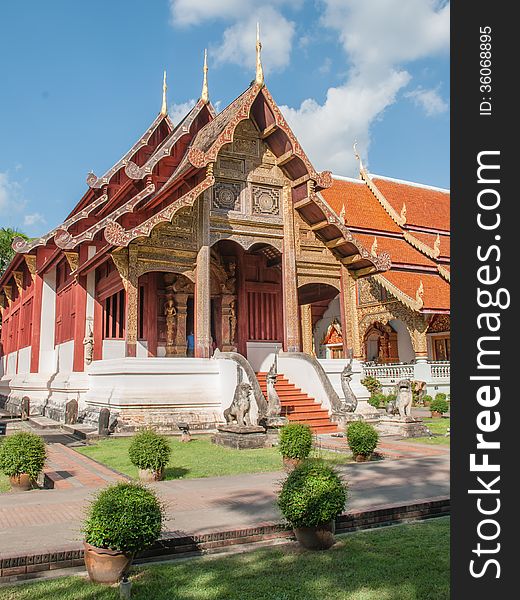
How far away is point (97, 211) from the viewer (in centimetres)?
1933

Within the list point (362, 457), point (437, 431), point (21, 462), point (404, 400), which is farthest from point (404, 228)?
point (21, 462)

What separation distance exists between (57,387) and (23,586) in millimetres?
14257

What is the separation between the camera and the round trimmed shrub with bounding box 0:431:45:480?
726 centimetres

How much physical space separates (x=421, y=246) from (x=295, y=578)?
25.3 meters

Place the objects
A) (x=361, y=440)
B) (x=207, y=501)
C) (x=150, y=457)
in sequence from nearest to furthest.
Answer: (x=207, y=501), (x=150, y=457), (x=361, y=440)

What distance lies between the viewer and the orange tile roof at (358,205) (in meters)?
28.3

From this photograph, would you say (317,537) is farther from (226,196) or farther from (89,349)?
(89,349)

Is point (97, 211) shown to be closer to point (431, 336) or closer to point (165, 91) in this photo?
point (165, 91)

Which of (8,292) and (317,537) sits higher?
(8,292)

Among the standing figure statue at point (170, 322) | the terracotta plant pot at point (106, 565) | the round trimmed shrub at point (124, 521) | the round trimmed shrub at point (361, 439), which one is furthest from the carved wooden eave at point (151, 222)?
the terracotta plant pot at point (106, 565)

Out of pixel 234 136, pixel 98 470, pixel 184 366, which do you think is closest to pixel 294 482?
pixel 98 470

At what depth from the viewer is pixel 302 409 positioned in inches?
527

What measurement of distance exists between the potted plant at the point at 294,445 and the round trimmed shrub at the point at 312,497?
3.29 meters

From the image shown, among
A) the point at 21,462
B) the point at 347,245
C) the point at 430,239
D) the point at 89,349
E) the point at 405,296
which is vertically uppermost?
the point at 430,239
